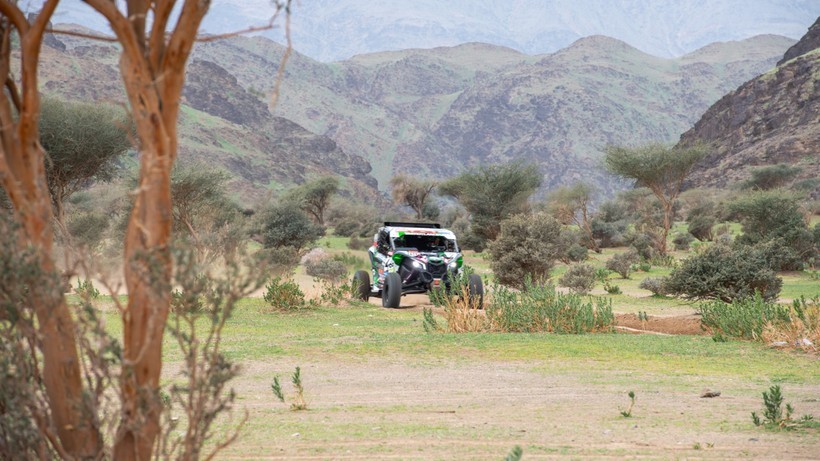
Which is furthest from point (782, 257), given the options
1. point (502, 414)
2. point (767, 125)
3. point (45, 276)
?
point (767, 125)

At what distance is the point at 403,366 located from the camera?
10.6 m

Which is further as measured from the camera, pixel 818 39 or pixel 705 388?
pixel 818 39

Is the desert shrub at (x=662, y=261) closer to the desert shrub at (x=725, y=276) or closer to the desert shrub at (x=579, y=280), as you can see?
the desert shrub at (x=579, y=280)

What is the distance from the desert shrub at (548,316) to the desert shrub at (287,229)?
23.5m

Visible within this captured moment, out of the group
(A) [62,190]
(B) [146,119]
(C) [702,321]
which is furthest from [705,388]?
(A) [62,190]

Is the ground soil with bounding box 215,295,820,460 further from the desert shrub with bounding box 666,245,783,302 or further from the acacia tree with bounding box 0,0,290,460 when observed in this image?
the desert shrub with bounding box 666,245,783,302

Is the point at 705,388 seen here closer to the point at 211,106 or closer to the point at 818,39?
the point at 818,39

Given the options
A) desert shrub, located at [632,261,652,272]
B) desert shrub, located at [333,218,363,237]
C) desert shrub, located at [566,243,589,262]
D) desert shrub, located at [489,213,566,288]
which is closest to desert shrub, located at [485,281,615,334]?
desert shrub, located at [489,213,566,288]

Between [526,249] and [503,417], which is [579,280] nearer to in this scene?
[526,249]

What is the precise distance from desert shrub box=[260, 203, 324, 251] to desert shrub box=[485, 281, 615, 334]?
23.5 meters

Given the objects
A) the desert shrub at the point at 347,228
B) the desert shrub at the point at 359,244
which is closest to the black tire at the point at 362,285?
the desert shrub at the point at 359,244

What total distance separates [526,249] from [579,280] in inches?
89.9

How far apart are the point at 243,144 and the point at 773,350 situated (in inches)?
4662

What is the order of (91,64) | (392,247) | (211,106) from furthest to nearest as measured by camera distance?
(211,106) < (91,64) < (392,247)
